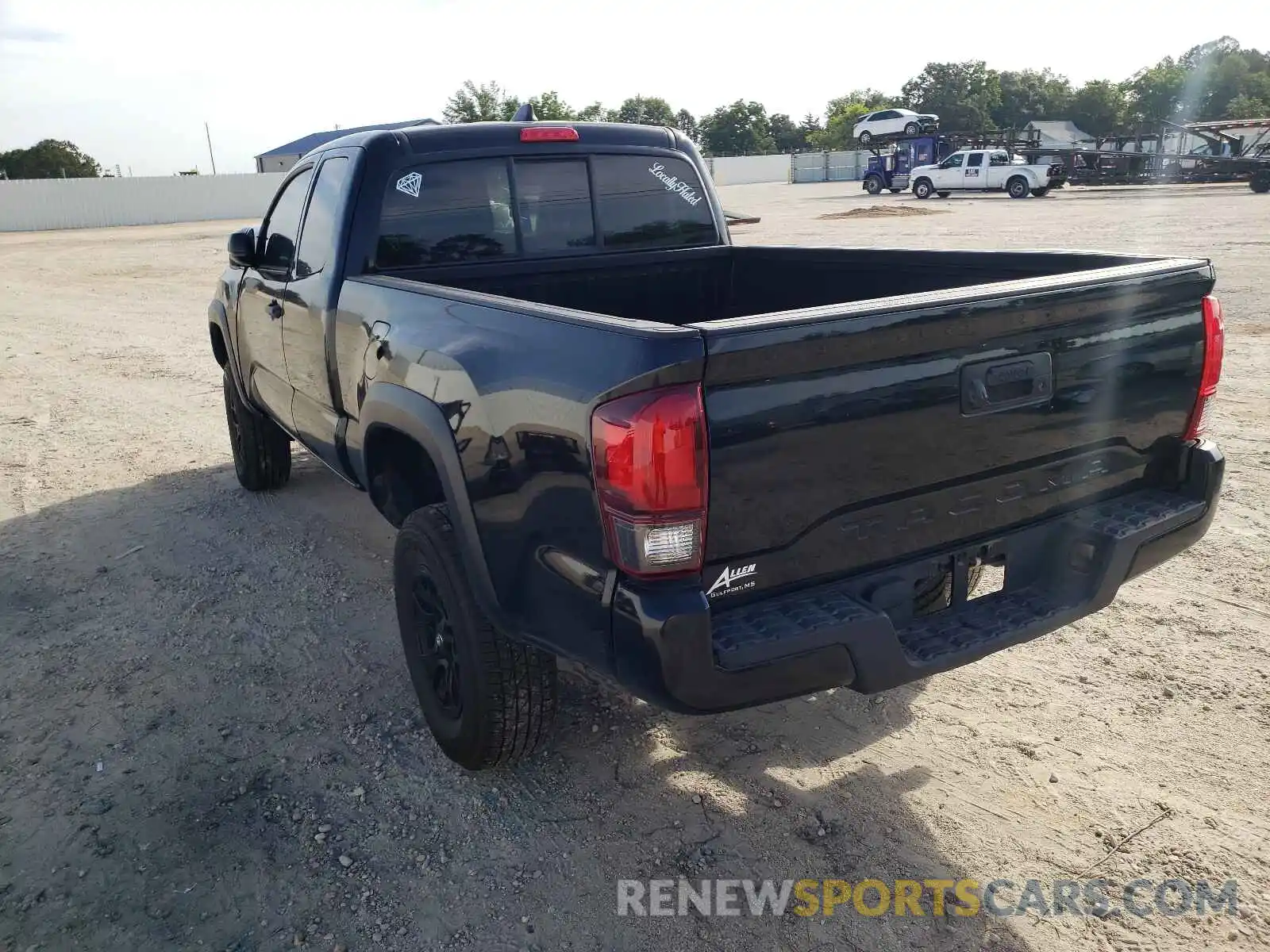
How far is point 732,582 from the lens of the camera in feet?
7.62

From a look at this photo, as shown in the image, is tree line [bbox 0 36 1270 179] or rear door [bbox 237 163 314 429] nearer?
rear door [bbox 237 163 314 429]

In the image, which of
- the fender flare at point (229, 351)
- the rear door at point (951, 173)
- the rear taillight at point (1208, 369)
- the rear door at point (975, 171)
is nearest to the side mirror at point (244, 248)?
the fender flare at point (229, 351)

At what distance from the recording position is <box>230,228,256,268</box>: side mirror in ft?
15.3

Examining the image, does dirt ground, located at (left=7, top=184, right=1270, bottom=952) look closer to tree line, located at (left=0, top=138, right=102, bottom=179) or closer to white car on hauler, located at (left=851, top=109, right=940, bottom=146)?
white car on hauler, located at (left=851, top=109, right=940, bottom=146)

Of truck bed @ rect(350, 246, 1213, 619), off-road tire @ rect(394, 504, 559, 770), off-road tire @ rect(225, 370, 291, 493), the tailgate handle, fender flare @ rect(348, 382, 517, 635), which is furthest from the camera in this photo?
off-road tire @ rect(225, 370, 291, 493)

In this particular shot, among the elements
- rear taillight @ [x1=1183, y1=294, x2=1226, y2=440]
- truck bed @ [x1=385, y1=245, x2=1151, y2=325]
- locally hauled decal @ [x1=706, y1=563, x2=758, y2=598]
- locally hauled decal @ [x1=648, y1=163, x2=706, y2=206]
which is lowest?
locally hauled decal @ [x1=706, y1=563, x2=758, y2=598]

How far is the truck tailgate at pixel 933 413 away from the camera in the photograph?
2.23 m

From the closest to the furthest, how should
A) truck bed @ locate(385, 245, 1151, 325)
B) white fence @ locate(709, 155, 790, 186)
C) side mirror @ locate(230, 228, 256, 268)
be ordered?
truck bed @ locate(385, 245, 1151, 325) → side mirror @ locate(230, 228, 256, 268) → white fence @ locate(709, 155, 790, 186)

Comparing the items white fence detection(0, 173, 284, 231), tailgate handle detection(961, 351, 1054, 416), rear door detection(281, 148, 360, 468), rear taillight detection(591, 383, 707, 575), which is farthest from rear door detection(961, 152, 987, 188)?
rear taillight detection(591, 383, 707, 575)

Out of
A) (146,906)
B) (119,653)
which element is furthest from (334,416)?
(146,906)

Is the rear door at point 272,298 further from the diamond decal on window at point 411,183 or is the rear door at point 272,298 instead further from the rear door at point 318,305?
the diamond decal on window at point 411,183

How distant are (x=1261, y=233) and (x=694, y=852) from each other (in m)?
19.6

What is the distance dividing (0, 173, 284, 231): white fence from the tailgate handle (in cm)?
4238

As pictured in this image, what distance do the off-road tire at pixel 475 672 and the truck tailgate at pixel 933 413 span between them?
0.85 meters
